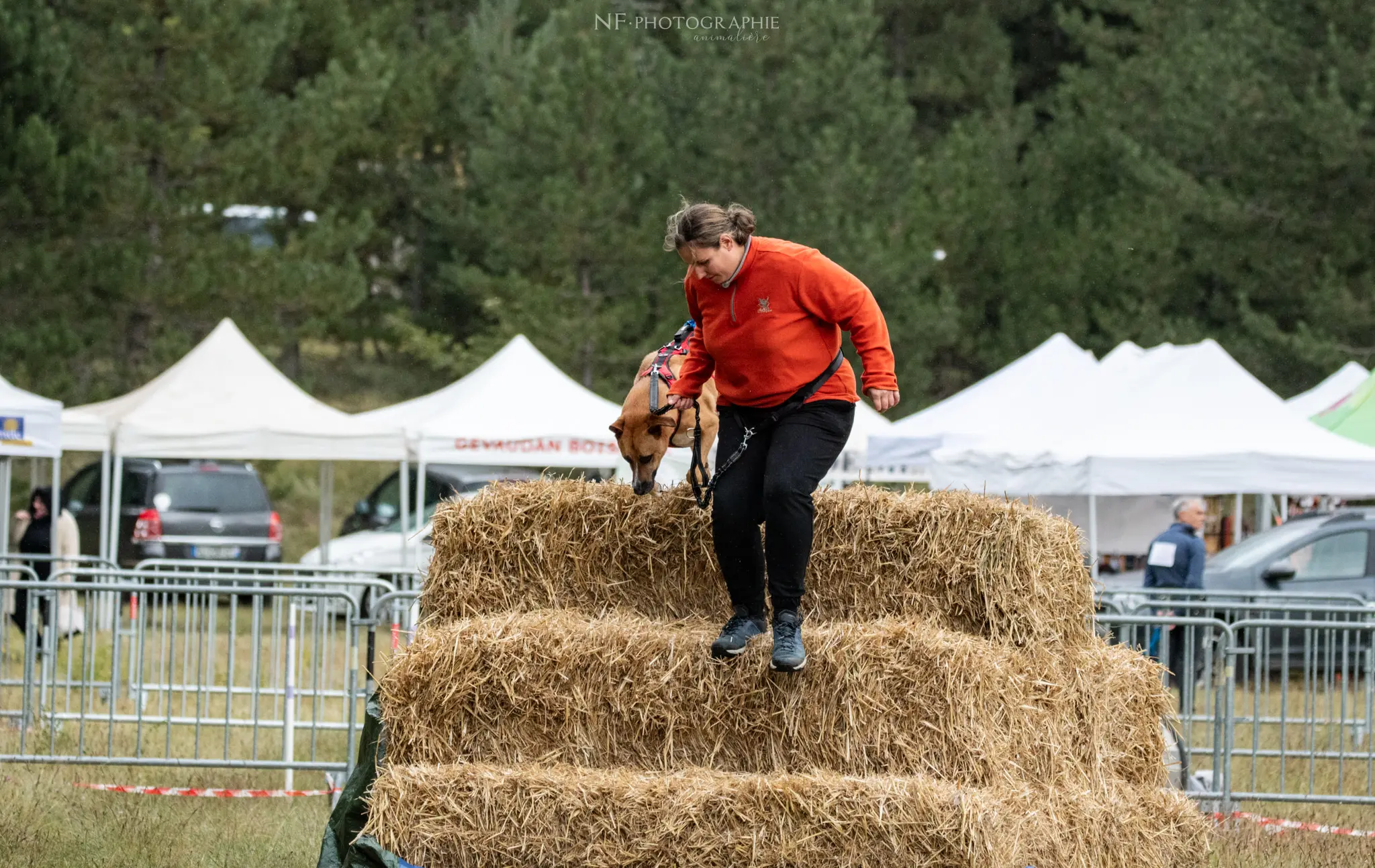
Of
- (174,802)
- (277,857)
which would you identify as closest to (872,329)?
(277,857)

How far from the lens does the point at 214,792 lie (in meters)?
8.09

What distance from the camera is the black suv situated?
62.8ft

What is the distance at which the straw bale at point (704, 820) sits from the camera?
4.96 meters

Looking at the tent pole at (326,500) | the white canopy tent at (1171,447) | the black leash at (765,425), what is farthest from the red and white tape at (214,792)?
the tent pole at (326,500)

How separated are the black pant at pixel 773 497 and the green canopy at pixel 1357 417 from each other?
42.2 feet

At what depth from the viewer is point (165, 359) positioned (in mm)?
24391

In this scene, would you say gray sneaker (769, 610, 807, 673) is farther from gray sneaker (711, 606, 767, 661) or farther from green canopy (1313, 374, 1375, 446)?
green canopy (1313, 374, 1375, 446)

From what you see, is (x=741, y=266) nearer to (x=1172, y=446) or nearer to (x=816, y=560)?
(x=816, y=560)

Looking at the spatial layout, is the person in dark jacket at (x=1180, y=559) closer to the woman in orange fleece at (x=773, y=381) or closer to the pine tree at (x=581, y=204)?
the woman in orange fleece at (x=773, y=381)


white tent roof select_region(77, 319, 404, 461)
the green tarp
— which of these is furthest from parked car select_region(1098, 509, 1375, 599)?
the green tarp

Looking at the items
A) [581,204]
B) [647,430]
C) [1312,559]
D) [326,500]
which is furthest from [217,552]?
[647,430]

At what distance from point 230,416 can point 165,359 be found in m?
9.78

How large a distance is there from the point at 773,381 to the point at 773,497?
0.40m

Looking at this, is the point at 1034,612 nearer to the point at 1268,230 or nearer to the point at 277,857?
the point at 277,857
